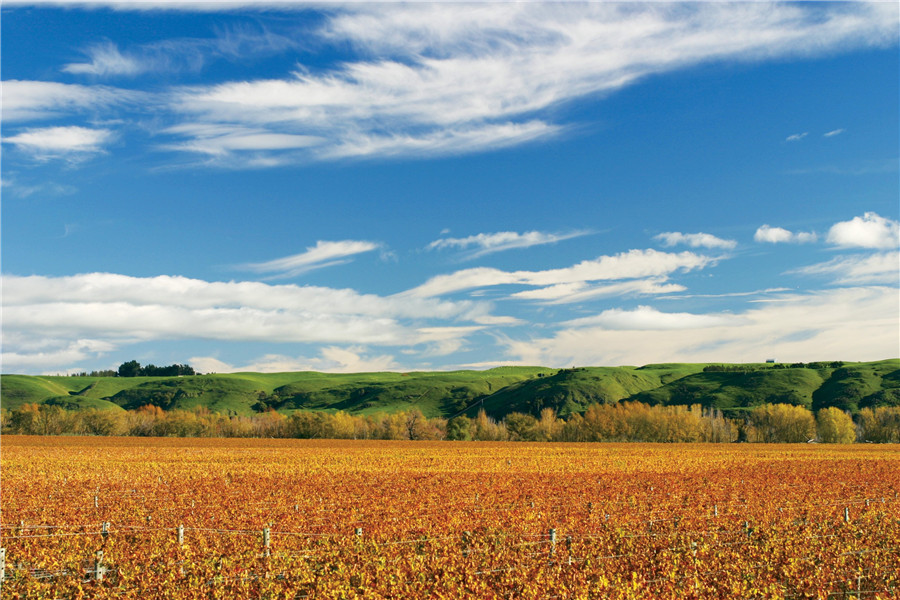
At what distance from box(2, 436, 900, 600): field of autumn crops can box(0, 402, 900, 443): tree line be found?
115413 mm

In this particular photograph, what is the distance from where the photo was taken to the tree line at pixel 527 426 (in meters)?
157

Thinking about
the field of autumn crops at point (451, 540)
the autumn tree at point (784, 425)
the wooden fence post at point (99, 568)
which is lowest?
the autumn tree at point (784, 425)

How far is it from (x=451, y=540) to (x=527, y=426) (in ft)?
476

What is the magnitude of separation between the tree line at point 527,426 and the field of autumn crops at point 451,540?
115 meters

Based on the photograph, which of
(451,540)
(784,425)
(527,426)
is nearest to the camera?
(451,540)

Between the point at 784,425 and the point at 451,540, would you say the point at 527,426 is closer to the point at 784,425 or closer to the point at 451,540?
the point at 784,425

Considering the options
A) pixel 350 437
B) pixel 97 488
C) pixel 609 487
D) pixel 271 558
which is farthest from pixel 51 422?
pixel 271 558

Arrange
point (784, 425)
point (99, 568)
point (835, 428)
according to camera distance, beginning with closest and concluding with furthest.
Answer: point (99, 568) → point (835, 428) → point (784, 425)

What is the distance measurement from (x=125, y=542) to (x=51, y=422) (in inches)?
6892

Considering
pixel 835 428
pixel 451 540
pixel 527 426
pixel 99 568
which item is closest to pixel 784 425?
pixel 835 428

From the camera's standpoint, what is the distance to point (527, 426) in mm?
163375

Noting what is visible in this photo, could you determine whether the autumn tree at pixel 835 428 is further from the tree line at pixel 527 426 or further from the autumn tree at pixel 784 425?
the autumn tree at pixel 784 425

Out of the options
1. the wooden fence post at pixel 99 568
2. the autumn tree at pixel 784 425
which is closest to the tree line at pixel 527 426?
the autumn tree at pixel 784 425

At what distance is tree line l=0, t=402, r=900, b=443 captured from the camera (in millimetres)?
157000
